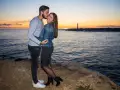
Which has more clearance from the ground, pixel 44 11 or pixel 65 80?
pixel 44 11

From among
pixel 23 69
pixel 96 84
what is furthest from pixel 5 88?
pixel 96 84

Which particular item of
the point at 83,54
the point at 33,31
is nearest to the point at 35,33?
the point at 33,31

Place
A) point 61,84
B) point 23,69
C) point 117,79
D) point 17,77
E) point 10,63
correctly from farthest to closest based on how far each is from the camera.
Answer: point 117,79
point 10,63
point 23,69
point 17,77
point 61,84

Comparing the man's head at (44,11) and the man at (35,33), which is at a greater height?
the man's head at (44,11)

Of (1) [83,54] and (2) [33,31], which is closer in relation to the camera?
(2) [33,31]

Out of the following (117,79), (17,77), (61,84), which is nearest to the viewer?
(61,84)

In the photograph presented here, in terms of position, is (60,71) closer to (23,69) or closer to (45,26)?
(23,69)

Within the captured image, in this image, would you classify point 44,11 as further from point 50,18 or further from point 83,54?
point 83,54

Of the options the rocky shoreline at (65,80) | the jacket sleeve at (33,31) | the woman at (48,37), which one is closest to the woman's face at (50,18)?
the woman at (48,37)

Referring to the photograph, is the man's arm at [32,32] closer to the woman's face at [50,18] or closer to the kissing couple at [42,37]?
the kissing couple at [42,37]

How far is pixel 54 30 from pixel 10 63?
2.34m

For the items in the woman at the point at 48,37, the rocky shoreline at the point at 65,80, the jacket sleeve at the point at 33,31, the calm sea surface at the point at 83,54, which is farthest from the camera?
the calm sea surface at the point at 83,54

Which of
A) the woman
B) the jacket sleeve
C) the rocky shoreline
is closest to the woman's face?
the woman

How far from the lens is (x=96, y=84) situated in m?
4.96
